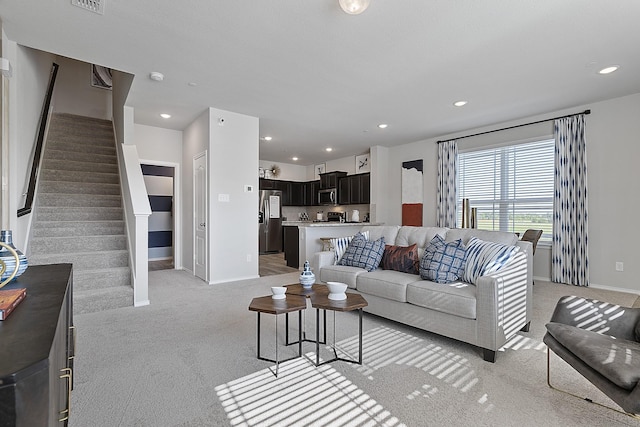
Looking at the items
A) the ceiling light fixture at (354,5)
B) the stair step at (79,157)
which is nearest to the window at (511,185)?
the ceiling light fixture at (354,5)

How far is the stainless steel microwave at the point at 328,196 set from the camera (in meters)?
8.59

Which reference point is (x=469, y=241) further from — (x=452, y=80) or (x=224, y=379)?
(x=224, y=379)

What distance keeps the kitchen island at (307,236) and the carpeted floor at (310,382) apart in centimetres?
282

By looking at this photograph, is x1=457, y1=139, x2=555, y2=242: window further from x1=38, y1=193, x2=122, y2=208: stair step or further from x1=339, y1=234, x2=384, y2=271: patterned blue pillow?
x1=38, y1=193, x2=122, y2=208: stair step

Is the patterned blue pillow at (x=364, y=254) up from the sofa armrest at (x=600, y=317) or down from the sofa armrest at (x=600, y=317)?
up

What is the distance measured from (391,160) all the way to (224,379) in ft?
20.7

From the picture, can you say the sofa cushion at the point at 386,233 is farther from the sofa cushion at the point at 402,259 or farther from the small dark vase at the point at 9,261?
the small dark vase at the point at 9,261

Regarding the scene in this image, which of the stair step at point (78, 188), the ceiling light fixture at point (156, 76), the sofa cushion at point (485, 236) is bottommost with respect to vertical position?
the sofa cushion at point (485, 236)

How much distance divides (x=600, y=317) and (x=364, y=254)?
2020 mm

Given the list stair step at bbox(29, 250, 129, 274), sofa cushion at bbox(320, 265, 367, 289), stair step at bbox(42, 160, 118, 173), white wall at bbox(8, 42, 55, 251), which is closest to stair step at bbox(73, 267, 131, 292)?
stair step at bbox(29, 250, 129, 274)

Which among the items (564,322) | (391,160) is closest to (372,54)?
(564,322)

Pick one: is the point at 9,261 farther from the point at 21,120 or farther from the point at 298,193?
the point at 298,193

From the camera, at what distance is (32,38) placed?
114 inches

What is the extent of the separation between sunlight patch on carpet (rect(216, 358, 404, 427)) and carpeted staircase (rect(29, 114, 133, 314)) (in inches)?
97.6
